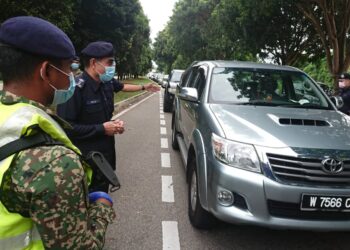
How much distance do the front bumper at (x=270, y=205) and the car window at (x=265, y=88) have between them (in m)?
1.48

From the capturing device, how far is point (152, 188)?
5.26m

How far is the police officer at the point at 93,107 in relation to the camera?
3.15m

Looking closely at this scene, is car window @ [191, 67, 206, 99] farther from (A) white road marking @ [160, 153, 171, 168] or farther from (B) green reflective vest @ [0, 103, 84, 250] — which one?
(B) green reflective vest @ [0, 103, 84, 250]

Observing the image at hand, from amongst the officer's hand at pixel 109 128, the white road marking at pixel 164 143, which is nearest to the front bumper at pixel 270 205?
the officer's hand at pixel 109 128

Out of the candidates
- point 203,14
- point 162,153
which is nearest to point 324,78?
point 203,14

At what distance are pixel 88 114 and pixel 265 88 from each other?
7.75 ft

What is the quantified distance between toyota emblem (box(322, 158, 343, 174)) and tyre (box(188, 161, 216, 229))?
1190 millimetres

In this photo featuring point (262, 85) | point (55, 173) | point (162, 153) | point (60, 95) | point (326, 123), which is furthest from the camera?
point (162, 153)

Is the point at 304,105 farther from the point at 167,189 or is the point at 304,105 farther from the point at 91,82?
the point at 91,82

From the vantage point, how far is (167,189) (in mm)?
5207

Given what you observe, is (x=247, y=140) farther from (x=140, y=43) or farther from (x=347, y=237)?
(x=140, y=43)

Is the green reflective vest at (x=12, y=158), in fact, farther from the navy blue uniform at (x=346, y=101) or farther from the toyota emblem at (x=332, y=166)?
the navy blue uniform at (x=346, y=101)

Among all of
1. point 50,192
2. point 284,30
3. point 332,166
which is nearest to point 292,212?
point 332,166

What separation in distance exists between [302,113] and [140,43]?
42.3 m
